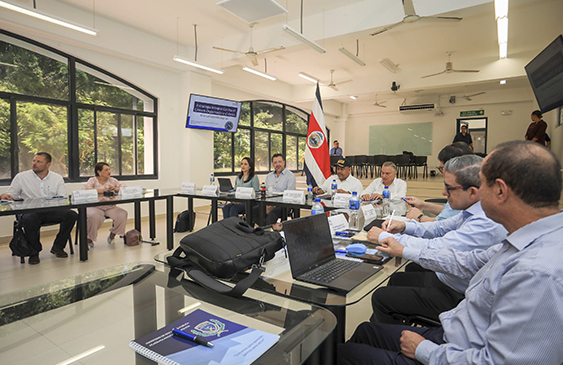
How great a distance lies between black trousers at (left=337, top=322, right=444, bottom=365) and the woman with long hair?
11.7 feet

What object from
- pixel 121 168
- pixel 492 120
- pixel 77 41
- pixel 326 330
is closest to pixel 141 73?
pixel 77 41

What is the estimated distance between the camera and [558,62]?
415 centimetres

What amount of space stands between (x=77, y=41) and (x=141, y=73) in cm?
127

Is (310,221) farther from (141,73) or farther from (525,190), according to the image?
(141,73)

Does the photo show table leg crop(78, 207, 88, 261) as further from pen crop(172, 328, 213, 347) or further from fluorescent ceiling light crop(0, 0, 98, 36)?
pen crop(172, 328, 213, 347)

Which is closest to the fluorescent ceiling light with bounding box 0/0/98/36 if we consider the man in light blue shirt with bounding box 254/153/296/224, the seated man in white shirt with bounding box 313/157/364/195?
the man in light blue shirt with bounding box 254/153/296/224

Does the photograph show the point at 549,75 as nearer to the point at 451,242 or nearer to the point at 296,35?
the point at 296,35

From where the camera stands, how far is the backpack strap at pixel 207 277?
1099 mm

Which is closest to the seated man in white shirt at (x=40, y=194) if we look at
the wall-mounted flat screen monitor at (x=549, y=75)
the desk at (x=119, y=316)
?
the desk at (x=119, y=316)

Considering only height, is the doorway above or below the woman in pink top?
above

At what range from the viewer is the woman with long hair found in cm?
483

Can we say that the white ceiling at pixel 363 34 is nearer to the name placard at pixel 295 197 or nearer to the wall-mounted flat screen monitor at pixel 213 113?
the wall-mounted flat screen monitor at pixel 213 113

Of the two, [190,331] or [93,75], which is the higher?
[93,75]

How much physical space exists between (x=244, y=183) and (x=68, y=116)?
3.09 m
